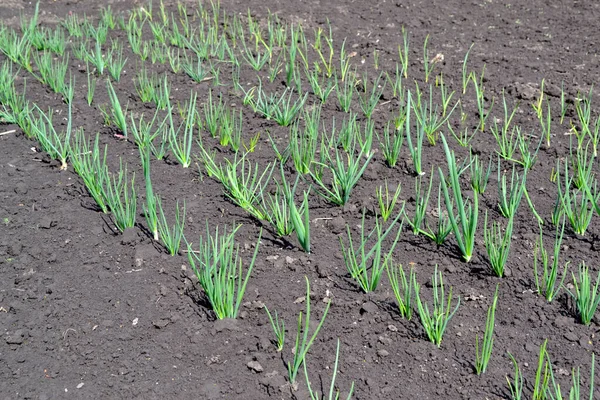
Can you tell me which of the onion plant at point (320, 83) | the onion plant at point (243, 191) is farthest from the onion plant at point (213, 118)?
the onion plant at point (320, 83)

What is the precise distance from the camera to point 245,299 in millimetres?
2248

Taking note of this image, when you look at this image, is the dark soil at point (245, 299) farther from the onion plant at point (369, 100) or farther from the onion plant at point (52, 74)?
the onion plant at point (52, 74)

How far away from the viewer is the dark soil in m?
1.98

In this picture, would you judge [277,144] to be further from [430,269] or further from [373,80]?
[430,269]

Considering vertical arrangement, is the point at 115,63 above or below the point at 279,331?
above

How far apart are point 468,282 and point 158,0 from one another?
337 cm

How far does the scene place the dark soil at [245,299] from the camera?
6.48 feet

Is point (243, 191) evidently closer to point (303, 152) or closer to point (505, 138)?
point (303, 152)

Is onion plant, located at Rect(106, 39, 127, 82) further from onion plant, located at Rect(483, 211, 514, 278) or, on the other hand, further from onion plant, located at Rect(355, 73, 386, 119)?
onion plant, located at Rect(483, 211, 514, 278)

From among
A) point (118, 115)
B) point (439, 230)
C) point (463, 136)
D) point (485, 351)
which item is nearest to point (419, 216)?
point (439, 230)

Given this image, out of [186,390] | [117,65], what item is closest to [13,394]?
[186,390]

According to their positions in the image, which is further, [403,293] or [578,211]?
[578,211]

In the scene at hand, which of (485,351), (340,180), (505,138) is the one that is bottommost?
(485,351)

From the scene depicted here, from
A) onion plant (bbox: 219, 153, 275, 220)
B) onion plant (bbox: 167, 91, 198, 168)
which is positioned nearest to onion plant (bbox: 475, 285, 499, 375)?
onion plant (bbox: 219, 153, 275, 220)
